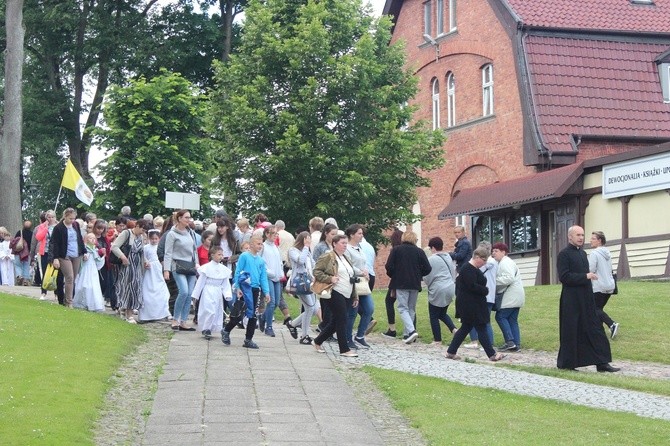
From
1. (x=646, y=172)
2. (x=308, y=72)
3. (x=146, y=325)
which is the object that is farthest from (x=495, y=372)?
(x=308, y=72)

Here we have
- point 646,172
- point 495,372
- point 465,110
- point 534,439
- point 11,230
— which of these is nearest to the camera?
point 534,439

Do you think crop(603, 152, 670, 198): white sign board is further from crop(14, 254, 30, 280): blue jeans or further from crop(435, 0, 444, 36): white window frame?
A: crop(14, 254, 30, 280): blue jeans

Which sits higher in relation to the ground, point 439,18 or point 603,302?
point 439,18

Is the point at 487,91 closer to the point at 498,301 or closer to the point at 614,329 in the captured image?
the point at 614,329

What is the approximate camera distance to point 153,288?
22734 mm

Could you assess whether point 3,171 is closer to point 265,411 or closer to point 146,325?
point 146,325

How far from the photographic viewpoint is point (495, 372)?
1862 centimetres

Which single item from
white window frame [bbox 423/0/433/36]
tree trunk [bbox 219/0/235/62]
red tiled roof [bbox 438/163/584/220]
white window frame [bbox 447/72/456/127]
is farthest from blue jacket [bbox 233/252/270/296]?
tree trunk [bbox 219/0/235/62]

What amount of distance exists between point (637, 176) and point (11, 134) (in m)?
16.5

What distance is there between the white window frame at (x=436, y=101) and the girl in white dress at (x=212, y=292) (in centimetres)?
2823

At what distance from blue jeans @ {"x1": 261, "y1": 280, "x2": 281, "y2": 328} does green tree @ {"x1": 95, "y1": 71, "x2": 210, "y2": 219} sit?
1834 cm

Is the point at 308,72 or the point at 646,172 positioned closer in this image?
the point at 646,172

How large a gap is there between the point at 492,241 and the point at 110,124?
40.3 feet

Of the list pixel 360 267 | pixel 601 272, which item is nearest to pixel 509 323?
pixel 601 272
